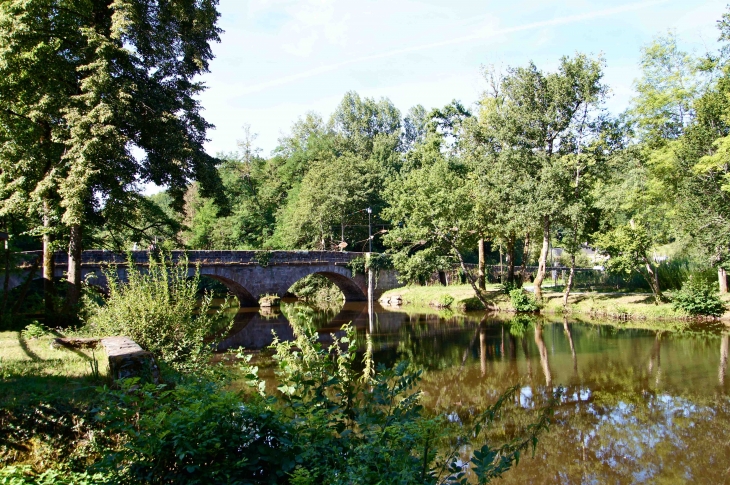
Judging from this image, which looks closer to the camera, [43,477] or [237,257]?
[43,477]

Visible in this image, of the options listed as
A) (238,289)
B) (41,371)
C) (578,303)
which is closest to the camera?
(41,371)

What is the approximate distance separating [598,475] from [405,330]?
50.5ft

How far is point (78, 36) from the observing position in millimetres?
12633

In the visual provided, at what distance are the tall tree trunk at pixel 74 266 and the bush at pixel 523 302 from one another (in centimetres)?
1998

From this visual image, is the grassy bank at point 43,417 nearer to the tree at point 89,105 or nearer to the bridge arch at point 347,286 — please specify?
the tree at point 89,105

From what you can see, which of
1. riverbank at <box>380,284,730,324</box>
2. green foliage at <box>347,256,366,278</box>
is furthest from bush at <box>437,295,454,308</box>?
green foliage at <box>347,256,366,278</box>

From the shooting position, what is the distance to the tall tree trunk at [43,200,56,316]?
40.0 ft

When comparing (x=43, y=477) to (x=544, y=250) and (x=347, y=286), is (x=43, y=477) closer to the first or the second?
(x=544, y=250)

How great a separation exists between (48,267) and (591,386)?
13.6 meters

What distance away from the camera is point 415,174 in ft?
91.4

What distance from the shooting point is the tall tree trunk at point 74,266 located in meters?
12.5

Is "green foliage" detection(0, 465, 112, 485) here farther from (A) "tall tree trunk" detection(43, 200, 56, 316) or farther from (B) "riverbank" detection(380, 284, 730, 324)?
(B) "riverbank" detection(380, 284, 730, 324)

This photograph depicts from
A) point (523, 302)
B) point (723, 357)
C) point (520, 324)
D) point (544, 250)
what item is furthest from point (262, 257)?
point (723, 357)

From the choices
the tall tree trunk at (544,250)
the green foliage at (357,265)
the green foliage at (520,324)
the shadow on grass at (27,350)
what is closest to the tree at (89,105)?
the shadow on grass at (27,350)
